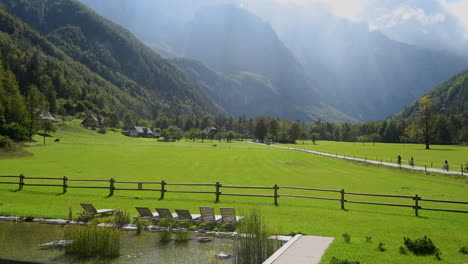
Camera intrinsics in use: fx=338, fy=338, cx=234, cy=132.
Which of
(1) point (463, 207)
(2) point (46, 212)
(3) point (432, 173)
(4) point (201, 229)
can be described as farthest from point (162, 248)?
(3) point (432, 173)

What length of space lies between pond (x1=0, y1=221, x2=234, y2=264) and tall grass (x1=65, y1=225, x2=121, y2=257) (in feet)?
1.37

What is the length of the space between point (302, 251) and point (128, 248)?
25.2 ft

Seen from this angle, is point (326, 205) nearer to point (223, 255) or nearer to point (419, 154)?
point (223, 255)

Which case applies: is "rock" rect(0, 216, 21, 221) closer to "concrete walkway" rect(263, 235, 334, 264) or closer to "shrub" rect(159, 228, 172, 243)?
"shrub" rect(159, 228, 172, 243)

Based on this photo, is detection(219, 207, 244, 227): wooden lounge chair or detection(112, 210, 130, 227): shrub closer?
detection(219, 207, 244, 227): wooden lounge chair

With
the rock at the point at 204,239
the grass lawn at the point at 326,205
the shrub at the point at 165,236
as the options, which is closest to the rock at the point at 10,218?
the grass lawn at the point at 326,205

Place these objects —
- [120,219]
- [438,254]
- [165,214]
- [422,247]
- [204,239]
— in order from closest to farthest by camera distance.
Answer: [438,254] → [422,247] → [204,239] → [120,219] → [165,214]

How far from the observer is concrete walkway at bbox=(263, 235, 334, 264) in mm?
12054

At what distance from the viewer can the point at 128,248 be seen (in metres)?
Result: 15.2

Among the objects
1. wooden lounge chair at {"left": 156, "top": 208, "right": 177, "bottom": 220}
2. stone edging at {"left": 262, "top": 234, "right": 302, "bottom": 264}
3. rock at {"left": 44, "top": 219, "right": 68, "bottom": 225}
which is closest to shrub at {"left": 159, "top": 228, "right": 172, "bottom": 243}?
wooden lounge chair at {"left": 156, "top": 208, "right": 177, "bottom": 220}

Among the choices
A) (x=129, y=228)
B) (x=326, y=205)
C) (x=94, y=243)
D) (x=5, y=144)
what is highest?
(x=5, y=144)

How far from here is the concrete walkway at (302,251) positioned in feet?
39.5

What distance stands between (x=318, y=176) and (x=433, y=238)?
3121 cm

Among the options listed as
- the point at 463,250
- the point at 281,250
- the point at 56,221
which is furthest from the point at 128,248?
the point at 463,250
